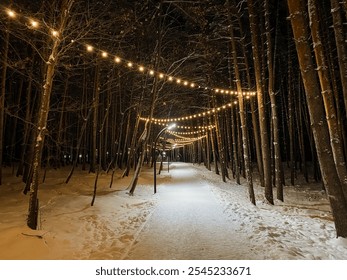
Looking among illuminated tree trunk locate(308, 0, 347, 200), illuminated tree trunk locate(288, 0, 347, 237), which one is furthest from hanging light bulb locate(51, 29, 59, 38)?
illuminated tree trunk locate(308, 0, 347, 200)

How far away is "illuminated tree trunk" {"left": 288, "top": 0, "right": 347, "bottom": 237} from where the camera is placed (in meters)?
6.09

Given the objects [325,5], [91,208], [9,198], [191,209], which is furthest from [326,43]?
[9,198]

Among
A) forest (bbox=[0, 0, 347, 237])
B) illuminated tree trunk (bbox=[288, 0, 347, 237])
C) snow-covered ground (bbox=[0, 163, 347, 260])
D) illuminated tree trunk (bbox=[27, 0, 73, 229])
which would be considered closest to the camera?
snow-covered ground (bbox=[0, 163, 347, 260])

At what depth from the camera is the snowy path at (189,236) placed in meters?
5.46

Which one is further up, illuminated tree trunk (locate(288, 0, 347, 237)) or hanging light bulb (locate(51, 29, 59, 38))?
hanging light bulb (locate(51, 29, 59, 38))

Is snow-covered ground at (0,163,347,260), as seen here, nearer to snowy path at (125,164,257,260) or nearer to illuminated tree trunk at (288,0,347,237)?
snowy path at (125,164,257,260)

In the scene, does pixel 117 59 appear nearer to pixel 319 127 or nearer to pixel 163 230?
→ pixel 163 230

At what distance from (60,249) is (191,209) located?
17.3ft

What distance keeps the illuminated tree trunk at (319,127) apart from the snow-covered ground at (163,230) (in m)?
0.75

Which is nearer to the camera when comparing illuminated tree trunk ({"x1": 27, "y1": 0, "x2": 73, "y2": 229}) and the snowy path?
the snowy path

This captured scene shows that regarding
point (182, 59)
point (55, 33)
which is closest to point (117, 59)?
point (55, 33)

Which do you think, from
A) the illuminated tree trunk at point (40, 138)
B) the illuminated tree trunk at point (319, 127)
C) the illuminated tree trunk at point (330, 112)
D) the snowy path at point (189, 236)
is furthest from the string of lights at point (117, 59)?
the snowy path at point (189, 236)

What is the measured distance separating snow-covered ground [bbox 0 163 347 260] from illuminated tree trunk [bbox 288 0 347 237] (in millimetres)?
745
